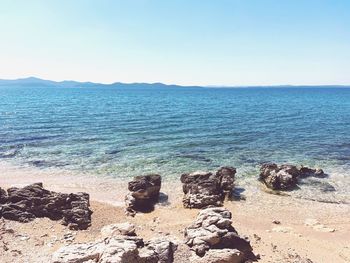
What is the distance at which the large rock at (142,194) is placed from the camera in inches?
939

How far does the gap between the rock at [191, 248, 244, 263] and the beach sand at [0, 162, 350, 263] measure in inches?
39.2

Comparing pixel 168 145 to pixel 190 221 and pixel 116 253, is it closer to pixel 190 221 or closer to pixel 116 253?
pixel 190 221

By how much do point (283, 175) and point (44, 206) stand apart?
62.0 ft

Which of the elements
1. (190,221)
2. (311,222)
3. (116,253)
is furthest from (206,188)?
(116,253)

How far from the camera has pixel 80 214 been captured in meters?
20.2

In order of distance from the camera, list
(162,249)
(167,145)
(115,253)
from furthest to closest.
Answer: (167,145) < (162,249) < (115,253)

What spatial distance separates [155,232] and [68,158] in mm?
20611

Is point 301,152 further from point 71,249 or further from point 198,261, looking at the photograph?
point 71,249

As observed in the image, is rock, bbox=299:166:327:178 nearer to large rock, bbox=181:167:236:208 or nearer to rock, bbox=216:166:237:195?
rock, bbox=216:166:237:195

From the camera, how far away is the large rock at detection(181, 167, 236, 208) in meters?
24.3

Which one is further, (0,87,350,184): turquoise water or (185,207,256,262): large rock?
(0,87,350,184): turquoise water

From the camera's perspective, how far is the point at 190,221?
21.2 m

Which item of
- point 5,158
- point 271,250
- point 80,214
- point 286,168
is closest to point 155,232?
point 80,214

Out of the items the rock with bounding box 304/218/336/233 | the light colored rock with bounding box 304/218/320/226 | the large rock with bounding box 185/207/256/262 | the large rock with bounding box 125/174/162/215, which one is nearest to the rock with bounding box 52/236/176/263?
the large rock with bounding box 185/207/256/262
